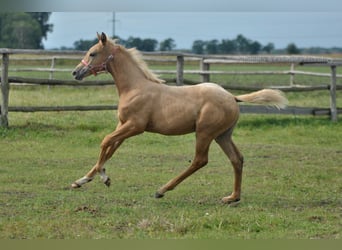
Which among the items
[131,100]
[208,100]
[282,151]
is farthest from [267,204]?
[282,151]

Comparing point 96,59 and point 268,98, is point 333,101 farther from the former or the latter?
point 96,59

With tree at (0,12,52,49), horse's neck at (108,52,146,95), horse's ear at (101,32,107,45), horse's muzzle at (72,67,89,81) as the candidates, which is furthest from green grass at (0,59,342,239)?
horse's ear at (101,32,107,45)

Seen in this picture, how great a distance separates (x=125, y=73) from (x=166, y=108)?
0.72 m

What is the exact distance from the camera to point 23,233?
5.21 m

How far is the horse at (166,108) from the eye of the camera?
7008 mm

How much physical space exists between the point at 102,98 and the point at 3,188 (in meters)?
10.5

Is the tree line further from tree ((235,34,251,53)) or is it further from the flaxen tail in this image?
the flaxen tail

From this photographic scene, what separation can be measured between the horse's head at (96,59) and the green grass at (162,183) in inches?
56.9

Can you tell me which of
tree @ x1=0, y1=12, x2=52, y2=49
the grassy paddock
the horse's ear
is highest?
tree @ x1=0, y1=12, x2=52, y2=49

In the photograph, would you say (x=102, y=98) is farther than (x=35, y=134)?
Yes

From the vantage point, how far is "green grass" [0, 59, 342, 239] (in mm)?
5480

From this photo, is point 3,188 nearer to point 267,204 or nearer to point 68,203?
point 68,203

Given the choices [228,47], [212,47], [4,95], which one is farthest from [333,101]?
[228,47]

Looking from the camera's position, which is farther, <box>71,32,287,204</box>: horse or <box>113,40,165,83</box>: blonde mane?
<box>113,40,165,83</box>: blonde mane
